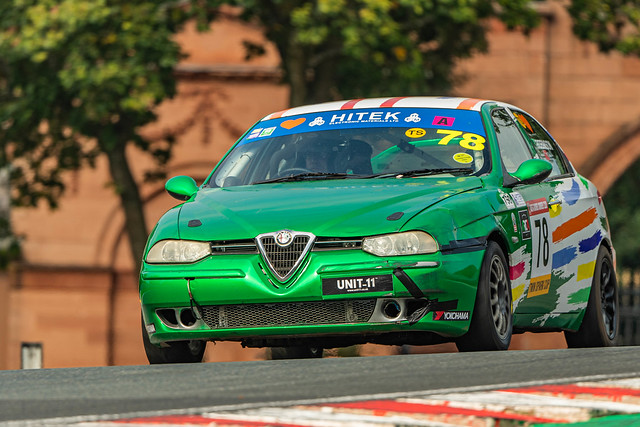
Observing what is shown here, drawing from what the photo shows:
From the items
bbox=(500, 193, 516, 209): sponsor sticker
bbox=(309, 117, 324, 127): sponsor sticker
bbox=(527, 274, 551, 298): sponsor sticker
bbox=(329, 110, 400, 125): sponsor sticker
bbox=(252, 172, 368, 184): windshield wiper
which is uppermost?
bbox=(329, 110, 400, 125): sponsor sticker

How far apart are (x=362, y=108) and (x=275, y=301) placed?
203 cm

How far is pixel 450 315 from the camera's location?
7.57 metres

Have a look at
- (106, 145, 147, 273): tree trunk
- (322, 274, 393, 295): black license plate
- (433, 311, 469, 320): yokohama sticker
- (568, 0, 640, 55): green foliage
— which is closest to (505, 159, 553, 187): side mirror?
(433, 311, 469, 320): yokohama sticker

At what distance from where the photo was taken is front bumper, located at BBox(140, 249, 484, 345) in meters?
7.43

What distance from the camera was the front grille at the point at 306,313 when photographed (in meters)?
7.51

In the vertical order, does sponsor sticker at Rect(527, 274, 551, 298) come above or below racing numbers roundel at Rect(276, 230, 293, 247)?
below

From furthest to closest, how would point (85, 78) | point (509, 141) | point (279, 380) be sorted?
point (85, 78)
point (509, 141)
point (279, 380)

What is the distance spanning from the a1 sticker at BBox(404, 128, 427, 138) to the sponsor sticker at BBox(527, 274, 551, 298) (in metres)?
1.04

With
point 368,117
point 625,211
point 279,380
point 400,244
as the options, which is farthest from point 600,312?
point 625,211

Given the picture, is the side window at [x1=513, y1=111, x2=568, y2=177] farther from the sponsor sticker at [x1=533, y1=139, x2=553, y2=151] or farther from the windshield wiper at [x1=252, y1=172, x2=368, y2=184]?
the windshield wiper at [x1=252, y1=172, x2=368, y2=184]

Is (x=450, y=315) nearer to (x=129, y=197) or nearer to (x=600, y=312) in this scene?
(x=600, y=312)

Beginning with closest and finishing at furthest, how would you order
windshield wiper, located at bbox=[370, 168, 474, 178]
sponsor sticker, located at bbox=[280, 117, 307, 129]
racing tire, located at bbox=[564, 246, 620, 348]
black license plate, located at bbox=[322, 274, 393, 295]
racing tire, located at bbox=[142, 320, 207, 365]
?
1. black license plate, located at bbox=[322, 274, 393, 295]
2. racing tire, located at bbox=[142, 320, 207, 365]
3. windshield wiper, located at bbox=[370, 168, 474, 178]
4. sponsor sticker, located at bbox=[280, 117, 307, 129]
5. racing tire, located at bbox=[564, 246, 620, 348]

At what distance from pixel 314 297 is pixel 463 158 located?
152 centimetres

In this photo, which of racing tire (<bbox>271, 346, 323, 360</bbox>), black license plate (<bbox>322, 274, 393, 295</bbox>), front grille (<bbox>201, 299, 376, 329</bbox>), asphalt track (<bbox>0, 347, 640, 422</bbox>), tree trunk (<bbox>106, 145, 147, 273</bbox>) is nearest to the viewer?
asphalt track (<bbox>0, 347, 640, 422</bbox>)
